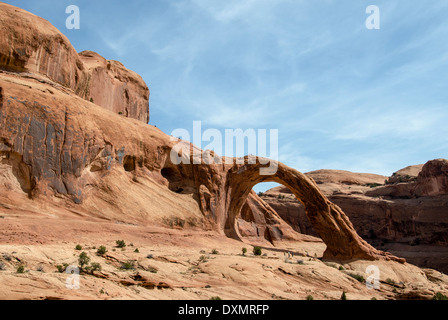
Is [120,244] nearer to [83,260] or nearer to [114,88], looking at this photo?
[83,260]

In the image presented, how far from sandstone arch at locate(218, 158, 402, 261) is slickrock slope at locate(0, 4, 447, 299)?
0.09 metres

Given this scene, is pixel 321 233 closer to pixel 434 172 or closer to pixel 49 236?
pixel 49 236

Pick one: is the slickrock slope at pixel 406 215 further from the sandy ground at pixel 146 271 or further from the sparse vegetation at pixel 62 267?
the sparse vegetation at pixel 62 267

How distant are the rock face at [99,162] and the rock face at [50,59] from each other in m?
0.07

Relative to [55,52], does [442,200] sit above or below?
below

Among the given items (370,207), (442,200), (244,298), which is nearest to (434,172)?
(442,200)

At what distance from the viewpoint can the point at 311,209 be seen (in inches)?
1227

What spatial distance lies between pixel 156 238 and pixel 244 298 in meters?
7.99

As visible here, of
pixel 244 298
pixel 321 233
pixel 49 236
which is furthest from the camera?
pixel 321 233

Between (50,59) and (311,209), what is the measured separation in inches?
847

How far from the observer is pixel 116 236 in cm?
1972

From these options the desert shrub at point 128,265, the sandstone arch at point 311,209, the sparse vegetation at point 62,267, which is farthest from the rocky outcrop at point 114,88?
the sparse vegetation at point 62,267

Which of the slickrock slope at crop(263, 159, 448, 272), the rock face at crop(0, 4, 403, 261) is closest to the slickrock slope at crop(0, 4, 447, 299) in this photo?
the rock face at crop(0, 4, 403, 261)

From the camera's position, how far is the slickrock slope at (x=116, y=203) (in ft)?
49.2
